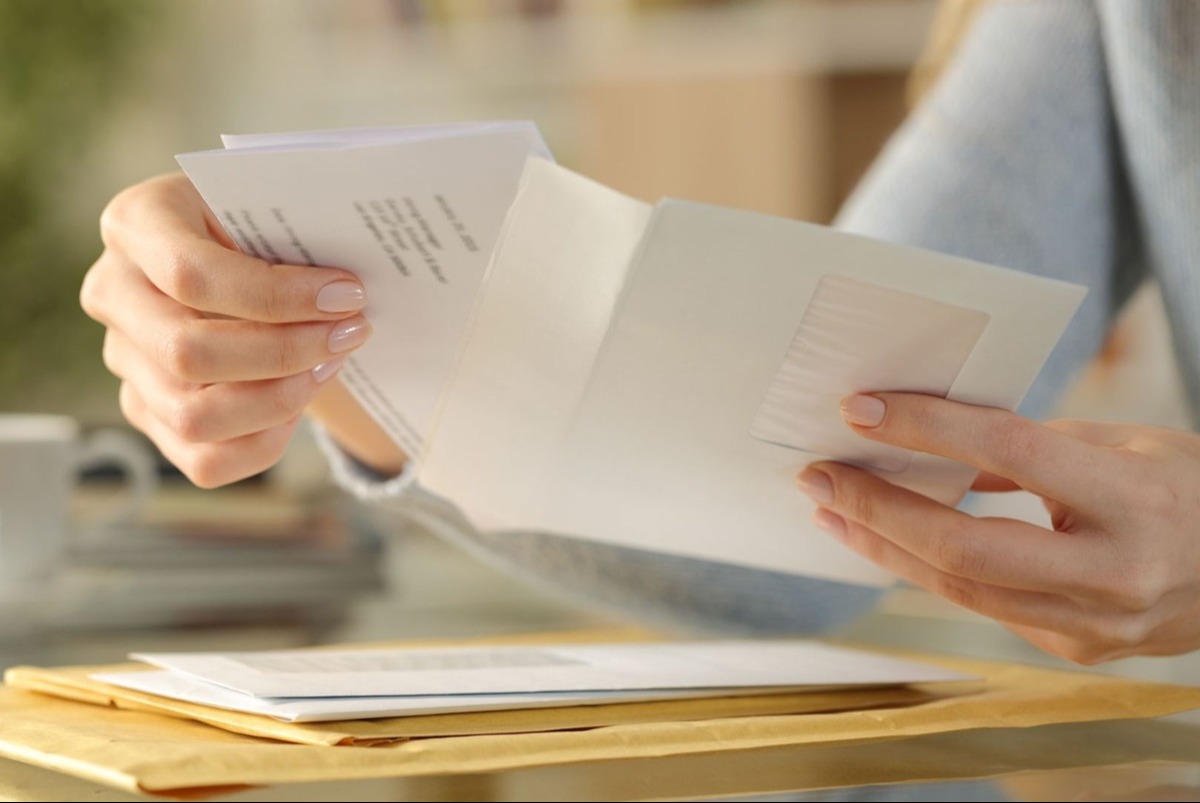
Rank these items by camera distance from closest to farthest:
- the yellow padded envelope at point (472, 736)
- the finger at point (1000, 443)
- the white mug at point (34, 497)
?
the yellow padded envelope at point (472, 736) < the finger at point (1000, 443) < the white mug at point (34, 497)

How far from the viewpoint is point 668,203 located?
37 cm

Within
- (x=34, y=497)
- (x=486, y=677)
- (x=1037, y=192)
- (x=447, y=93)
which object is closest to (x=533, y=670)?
(x=486, y=677)

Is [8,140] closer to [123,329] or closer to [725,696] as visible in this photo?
[123,329]

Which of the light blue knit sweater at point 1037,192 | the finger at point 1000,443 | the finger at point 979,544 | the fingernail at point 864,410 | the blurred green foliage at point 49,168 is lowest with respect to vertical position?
the finger at point 979,544

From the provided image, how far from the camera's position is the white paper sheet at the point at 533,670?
1.24 feet

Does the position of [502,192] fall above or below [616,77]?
below

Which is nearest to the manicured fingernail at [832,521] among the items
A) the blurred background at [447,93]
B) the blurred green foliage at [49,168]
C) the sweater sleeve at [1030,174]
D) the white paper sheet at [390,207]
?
the white paper sheet at [390,207]

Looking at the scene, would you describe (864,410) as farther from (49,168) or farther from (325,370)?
(49,168)

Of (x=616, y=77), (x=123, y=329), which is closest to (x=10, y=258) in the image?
(x=616, y=77)

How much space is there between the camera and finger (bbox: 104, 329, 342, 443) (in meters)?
0.47

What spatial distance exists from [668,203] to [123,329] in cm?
23

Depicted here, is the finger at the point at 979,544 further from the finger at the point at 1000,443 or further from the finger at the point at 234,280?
the finger at the point at 234,280

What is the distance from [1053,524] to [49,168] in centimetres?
189

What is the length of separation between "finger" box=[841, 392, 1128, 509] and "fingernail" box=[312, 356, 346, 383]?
19cm
